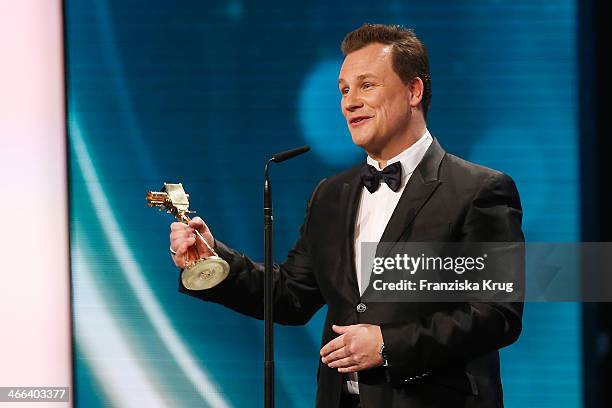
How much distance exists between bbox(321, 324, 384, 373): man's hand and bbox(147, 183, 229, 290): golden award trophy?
0.37 metres

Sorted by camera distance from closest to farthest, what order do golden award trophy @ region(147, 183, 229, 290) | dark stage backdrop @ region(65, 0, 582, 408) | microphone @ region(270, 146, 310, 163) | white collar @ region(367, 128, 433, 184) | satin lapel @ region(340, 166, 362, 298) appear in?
microphone @ region(270, 146, 310, 163)
golden award trophy @ region(147, 183, 229, 290)
satin lapel @ region(340, 166, 362, 298)
white collar @ region(367, 128, 433, 184)
dark stage backdrop @ region(65, 0, 582, 408)

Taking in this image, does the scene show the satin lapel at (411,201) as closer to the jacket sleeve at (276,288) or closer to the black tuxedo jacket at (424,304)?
the black tuxedo jacket at (424,304)

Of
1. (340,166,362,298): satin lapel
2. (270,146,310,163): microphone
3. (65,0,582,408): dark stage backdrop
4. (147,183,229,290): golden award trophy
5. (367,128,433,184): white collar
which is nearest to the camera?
(270,146,310,163): microphone

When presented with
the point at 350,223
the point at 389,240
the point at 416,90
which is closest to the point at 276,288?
the point at 350,223

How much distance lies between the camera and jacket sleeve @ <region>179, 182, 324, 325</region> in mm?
2725

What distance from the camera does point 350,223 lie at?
2691 mm

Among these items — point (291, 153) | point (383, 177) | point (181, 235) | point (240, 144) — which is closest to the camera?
point (291, 153)

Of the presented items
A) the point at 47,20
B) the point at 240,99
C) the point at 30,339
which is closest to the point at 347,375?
the point at 240,99

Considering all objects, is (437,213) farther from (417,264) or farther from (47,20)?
(47,20)

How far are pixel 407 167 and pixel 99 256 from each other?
137 cm

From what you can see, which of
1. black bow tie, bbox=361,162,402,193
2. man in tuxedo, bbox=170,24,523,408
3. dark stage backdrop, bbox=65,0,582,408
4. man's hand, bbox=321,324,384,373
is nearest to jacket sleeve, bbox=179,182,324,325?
man in tuxedo, bbox=170,24,523,408

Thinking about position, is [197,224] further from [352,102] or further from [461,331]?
[461,331]

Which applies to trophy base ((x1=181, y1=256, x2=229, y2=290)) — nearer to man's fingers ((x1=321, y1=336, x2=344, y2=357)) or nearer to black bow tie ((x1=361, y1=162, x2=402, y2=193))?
man's fingers ((x1=321, y1=336, x2=344, y2=357))

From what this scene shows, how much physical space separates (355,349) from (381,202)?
483 mm
